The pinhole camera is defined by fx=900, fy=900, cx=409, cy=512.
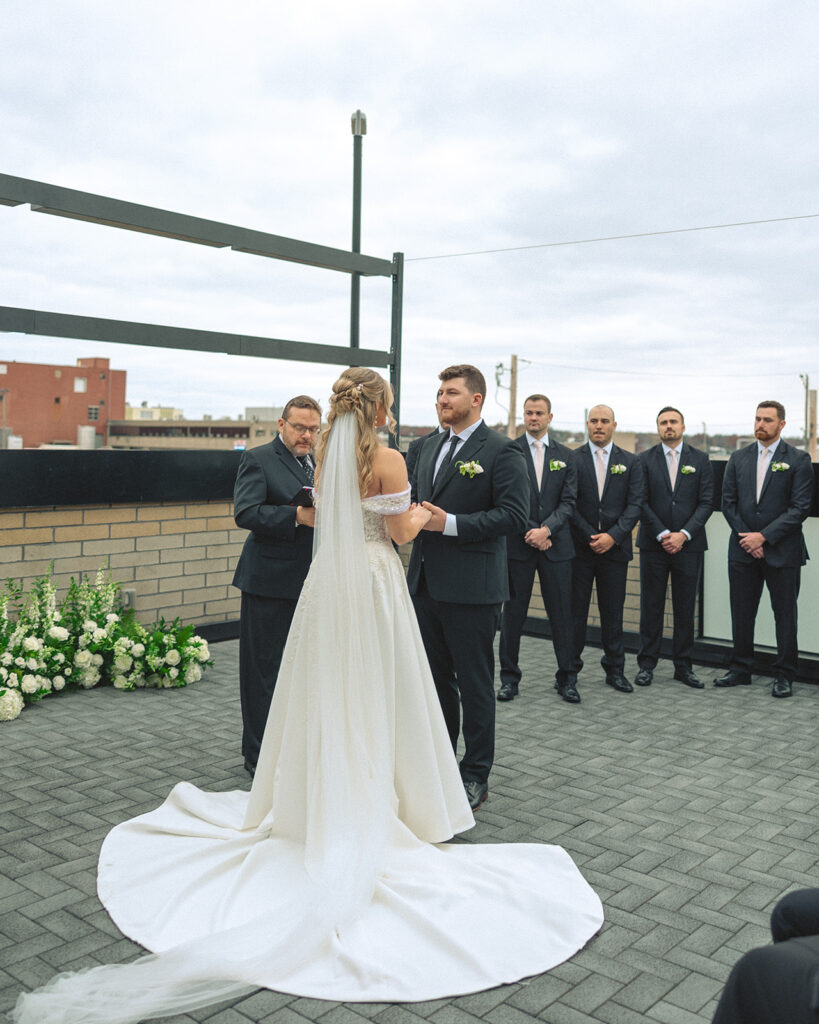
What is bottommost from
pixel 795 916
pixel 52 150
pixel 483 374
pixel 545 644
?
pixel 545 644

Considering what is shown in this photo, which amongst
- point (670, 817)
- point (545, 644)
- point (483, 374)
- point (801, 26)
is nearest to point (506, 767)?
point (670, 817)

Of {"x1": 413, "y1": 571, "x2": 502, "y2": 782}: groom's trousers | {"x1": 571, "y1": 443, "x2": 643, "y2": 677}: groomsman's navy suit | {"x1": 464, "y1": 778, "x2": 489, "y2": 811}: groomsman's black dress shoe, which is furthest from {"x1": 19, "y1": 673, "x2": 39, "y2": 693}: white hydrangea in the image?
{"x1": 571, "y1": 443, "x2": 643, "y2": 677}: groomsman's navy suit

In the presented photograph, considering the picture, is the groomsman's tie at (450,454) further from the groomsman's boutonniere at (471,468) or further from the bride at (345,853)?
the bride at (345,853)

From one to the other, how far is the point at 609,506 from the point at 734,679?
166 cm

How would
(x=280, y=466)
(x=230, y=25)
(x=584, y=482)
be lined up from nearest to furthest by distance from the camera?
(x=280, y=466)
(x=584, y=482)
(x=230, y=25)

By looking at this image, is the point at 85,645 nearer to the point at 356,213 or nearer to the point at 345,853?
the point at 345,853

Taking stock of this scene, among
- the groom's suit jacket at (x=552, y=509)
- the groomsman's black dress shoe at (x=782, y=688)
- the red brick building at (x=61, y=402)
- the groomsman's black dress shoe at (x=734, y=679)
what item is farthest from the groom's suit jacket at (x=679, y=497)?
the red brick building at (x=61, y=402)

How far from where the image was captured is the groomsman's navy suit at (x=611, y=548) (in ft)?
22.5

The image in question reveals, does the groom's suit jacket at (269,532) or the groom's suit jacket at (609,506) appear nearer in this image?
the groom's suit jacket at (269,532)

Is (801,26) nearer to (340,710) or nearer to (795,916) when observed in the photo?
(340,710)

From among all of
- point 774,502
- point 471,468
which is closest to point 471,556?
point 471,468

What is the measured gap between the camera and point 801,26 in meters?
7.97

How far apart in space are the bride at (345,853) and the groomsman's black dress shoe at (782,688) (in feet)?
12.1

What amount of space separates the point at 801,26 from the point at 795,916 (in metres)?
8.33
